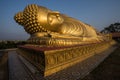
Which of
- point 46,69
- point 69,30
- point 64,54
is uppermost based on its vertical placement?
point 69,30

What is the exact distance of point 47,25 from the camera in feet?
14.0

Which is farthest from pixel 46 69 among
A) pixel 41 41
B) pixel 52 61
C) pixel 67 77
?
pixel 41 41

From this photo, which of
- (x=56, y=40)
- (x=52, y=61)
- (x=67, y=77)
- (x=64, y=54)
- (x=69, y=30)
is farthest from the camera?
(x=69, y=30)

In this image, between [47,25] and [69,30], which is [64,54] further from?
[69,30]

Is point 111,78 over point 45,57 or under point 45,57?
under

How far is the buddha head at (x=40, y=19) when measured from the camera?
410cm

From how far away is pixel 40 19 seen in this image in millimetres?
4090

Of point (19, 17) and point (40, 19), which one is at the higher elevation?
point (19, 17)

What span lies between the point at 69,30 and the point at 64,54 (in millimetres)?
2517

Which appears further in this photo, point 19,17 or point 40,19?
point 19,17

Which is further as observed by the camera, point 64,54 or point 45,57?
point 64,54

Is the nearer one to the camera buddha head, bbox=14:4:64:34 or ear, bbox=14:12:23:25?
buddha head, bbox=14:4:64:34

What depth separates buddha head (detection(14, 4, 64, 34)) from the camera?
162 inches

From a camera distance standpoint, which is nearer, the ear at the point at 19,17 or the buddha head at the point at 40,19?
the buddha head at the point at 40,19
